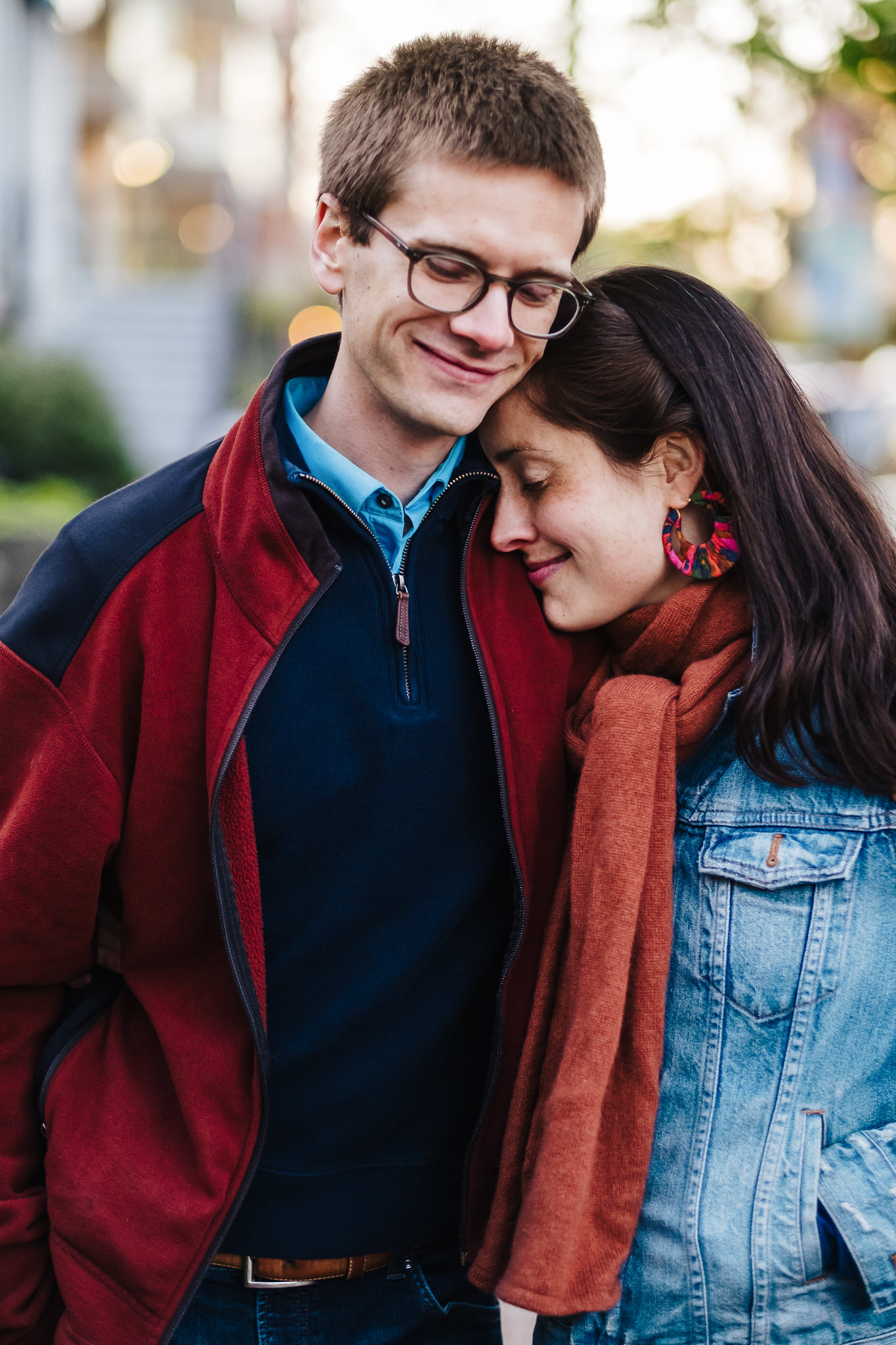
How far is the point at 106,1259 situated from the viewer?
2.09 m

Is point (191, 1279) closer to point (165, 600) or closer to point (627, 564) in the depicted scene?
point (165, 600)

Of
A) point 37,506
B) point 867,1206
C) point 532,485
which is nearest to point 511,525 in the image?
point 532,485

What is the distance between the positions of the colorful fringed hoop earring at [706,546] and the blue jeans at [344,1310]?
1.45 meters

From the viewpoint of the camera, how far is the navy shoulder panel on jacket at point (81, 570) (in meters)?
2.04

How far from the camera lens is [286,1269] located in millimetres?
2211

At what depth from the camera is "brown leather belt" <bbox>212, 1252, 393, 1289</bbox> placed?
2.20 m

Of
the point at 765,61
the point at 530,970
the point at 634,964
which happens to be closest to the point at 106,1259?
the point at 530,970

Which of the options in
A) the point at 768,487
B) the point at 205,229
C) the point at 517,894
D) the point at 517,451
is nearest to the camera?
the point at 517,894

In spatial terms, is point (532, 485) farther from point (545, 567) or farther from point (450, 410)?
point (450, 410)

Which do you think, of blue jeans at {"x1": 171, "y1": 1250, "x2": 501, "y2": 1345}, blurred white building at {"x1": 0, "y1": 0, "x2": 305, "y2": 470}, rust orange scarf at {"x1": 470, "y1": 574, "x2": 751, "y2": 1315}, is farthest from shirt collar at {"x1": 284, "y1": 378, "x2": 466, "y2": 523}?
blurred white building at {"x1": 0, "y1": 0, "x2": 305, "y2": 470}

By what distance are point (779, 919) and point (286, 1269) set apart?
111 centimetres

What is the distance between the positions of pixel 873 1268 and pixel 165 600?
64.2 inches

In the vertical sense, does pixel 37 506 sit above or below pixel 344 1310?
above

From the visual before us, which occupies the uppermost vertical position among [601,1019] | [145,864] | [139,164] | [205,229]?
[139,164]
